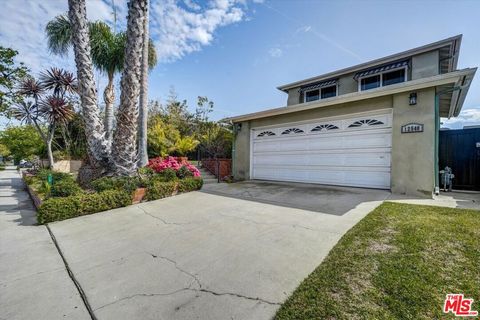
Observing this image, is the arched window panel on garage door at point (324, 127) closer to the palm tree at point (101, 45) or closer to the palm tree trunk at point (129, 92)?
the palm tree trunk at point (129, 92)

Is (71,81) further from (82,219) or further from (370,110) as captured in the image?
(370,110)

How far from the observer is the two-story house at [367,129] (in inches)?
227

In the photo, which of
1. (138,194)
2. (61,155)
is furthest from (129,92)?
(61,155)

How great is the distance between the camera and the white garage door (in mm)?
6715

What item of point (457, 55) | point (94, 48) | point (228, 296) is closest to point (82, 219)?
point (228, 296)

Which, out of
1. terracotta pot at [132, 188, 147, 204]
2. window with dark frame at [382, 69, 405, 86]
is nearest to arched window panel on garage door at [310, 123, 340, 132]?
window with dark frame at [382, 69, 405, 86]

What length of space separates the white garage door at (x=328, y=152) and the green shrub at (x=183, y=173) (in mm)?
3201

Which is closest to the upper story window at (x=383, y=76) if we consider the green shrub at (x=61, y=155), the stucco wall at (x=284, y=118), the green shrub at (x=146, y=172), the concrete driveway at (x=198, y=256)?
the stucco wall at (x=284, y=118)

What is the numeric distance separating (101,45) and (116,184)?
9.31 meters

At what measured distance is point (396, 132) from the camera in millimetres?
6211

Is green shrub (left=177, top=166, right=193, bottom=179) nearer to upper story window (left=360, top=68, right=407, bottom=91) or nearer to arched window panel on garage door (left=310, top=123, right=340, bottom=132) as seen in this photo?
arched window panel on garage door (left=310, top=123, right=340, bottom=132)

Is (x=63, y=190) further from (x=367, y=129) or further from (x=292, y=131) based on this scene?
(x=367, y=129)

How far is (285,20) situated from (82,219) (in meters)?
9.38

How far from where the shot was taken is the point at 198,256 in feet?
9.95
